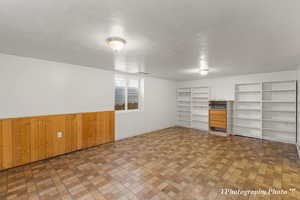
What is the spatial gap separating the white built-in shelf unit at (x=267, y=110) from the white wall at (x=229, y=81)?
0.53 ft

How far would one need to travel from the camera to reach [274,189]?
6.85ft

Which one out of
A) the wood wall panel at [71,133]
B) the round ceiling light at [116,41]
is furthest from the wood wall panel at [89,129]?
Result: the round ceiling light at [116,41]

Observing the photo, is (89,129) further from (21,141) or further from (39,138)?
(21,141)

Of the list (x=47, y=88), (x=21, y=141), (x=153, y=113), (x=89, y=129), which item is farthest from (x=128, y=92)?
(x=21, y=141)

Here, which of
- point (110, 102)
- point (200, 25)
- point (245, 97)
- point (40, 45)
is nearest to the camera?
point (200, 25)

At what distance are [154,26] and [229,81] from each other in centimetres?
481

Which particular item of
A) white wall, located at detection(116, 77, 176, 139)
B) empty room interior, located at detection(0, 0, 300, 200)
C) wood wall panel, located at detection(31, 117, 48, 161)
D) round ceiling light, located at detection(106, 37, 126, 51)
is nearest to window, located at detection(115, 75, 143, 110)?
empty room interior, located at detection(0, 0, 300, 200)

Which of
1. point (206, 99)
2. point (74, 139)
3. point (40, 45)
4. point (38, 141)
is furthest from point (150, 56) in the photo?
point (206, 99)

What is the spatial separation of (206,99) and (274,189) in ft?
13.8

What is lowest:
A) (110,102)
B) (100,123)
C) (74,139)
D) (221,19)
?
(74,139)

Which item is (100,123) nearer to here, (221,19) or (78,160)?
(78,160)

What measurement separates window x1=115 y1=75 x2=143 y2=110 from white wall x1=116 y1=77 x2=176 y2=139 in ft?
0.94

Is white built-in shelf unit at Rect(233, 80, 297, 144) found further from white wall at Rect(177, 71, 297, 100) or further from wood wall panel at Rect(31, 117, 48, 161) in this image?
wood wall panel at Rect(31, 117, 48, 161)

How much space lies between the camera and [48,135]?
10.7 ft
